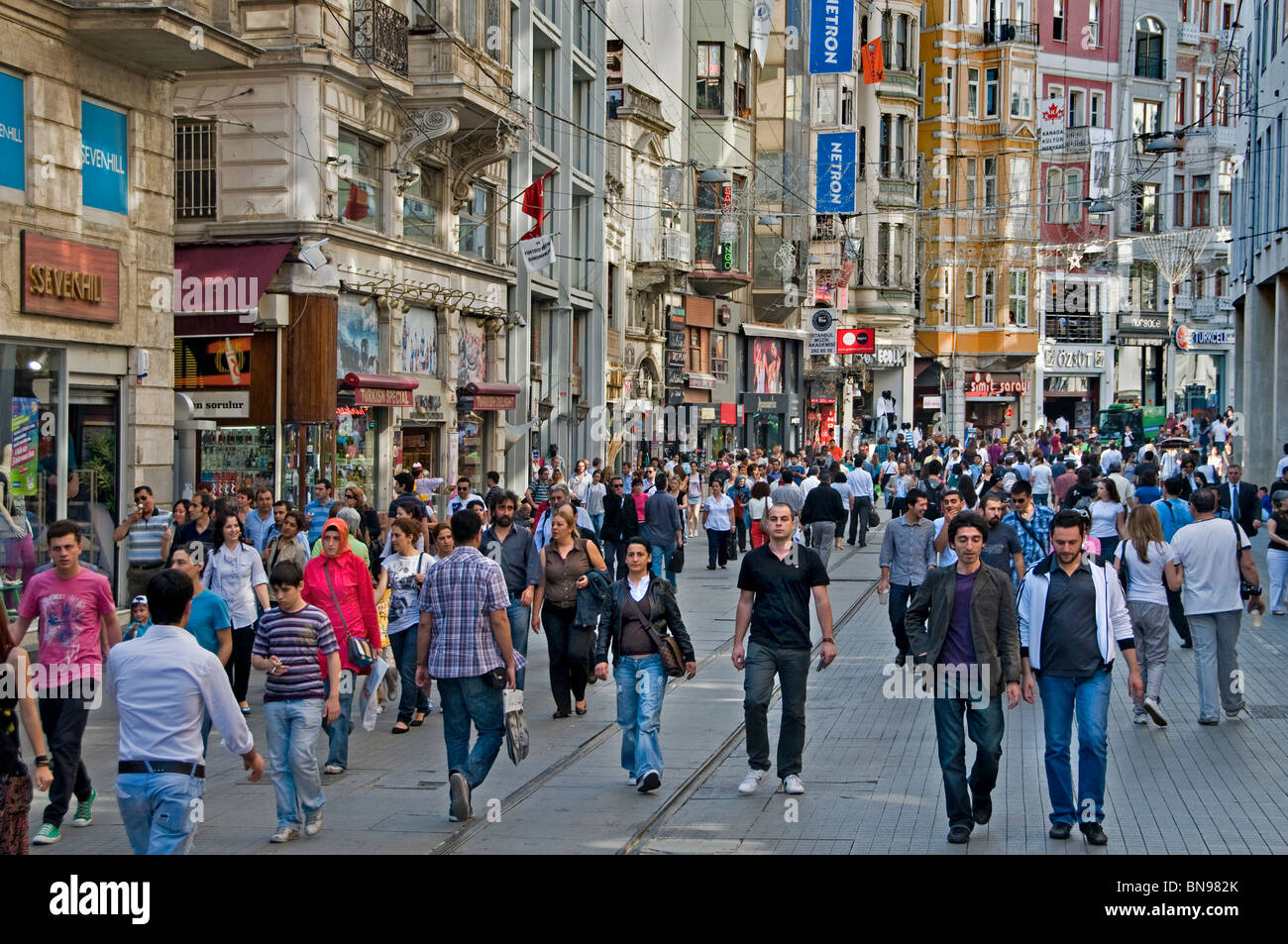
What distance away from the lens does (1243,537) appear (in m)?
12.5

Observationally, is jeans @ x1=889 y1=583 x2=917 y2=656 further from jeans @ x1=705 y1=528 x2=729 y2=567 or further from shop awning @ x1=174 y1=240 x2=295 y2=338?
shop awning @ x1=174 y1=240 x2=295 y2=338

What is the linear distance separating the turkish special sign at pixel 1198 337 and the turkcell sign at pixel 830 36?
17.1 metres

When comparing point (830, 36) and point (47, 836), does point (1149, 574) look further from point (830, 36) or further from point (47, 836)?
point (830, 36)

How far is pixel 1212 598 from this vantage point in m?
11.5

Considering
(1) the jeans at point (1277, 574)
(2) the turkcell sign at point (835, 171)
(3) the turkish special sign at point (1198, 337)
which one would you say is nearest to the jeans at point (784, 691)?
(1) the jeans at point (1277, 574)

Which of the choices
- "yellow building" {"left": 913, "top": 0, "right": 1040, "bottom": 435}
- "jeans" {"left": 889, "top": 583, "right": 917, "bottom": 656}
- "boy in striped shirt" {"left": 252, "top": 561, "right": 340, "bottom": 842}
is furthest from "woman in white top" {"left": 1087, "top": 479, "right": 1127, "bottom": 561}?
"yellow building" {"left": 913, "top": 0, "right": 1040, "bottom": 435}

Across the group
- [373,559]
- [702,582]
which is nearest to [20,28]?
[373,559]

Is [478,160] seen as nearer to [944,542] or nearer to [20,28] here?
[20,28]

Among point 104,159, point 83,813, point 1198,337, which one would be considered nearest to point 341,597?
point 83,813

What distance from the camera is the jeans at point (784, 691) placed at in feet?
30.9

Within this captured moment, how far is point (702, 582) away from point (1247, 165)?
19.0 meters

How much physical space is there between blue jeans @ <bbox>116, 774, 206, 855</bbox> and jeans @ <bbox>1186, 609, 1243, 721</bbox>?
790 centimetres

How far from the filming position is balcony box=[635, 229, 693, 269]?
42.8 metres

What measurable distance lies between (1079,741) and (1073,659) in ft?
1.43
